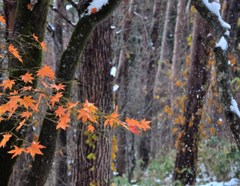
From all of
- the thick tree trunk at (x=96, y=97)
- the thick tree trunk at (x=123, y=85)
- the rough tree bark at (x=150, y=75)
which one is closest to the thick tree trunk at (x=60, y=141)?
the thick tree trunk at (x=123, y=85)

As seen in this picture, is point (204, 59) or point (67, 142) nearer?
point (204, 59)

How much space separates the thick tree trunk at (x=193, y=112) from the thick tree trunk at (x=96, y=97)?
309 cm

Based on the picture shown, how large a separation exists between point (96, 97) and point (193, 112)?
3.60 metres

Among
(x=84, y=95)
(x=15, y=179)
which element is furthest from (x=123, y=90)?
(x=84, y=95)

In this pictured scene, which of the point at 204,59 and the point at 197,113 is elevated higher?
the point at 204,59

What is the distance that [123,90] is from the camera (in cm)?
1445

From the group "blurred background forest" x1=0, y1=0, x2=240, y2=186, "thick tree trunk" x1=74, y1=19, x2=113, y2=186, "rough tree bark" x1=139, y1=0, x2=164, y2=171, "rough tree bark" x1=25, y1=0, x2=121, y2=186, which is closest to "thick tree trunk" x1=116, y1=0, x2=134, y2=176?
"blurred background forest" x1=0, y1=0, x2=240, y2=186

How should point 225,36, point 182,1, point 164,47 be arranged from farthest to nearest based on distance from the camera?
point 164,47, point 182,1, point 225,36

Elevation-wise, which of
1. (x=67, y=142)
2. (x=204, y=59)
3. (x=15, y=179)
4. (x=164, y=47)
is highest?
(x=164, y=47)

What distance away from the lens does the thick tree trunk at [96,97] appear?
630 centimetres

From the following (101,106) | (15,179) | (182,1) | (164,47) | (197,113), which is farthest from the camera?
(164,47)

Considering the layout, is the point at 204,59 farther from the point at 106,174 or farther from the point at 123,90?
the point at 123,90

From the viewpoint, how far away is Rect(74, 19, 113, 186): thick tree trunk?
20.7ft

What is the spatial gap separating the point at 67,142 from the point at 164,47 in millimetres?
5464
